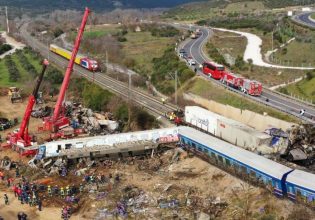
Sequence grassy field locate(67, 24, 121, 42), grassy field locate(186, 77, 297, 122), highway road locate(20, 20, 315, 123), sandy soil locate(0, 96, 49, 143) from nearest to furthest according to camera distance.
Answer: grassy field locate(186, 77, 297, 122) → highway road locate(20, 20, 315, 123) → sandy soil locate(0, 96, 49, 143) → grassy field locate(67, 24, 121, 42)

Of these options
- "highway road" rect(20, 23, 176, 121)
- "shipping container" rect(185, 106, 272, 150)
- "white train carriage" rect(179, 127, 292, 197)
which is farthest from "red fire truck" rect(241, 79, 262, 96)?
"white train carriage" rect(179, 127, 292, 197)

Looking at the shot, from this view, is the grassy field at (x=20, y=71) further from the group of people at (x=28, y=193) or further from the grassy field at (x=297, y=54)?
the group of people at (x=28, y=193)

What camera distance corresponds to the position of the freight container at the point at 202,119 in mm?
56737

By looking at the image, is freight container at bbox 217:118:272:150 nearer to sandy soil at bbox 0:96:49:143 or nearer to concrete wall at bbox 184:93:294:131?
concrete wall at bbox 184:93:294:131

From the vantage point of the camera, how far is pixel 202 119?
58781 mm

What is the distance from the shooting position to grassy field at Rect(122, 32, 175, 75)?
337 ft

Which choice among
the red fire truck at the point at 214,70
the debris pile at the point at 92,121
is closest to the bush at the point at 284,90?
the red fire truck at the point at 214,70

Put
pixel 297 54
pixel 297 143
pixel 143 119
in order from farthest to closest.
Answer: pixel 297 54, pixel 143 119, pixel 297 143

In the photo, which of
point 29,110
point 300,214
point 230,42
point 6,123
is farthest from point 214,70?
point 300,214

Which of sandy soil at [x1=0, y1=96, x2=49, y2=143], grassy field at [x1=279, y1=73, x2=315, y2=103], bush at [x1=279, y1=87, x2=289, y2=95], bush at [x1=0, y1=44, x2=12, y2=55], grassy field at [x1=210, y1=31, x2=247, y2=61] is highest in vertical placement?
grassy field at [x1=279, y1=73, x2=315, y2=103]

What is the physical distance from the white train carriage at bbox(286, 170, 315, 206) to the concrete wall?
16.2 meters

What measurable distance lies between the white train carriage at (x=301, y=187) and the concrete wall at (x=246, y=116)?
1618 cm

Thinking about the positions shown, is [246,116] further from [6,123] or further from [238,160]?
[6,123]

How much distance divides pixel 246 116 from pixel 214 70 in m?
19.3
